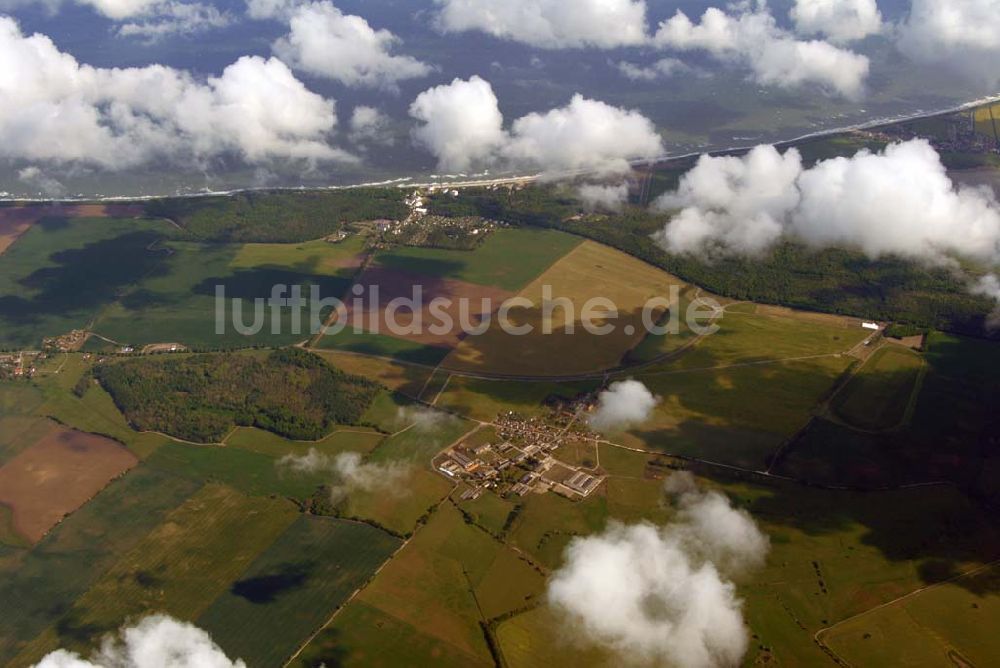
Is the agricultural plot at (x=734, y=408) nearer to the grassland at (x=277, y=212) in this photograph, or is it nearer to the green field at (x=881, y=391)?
the green field at (x=881, y=391)

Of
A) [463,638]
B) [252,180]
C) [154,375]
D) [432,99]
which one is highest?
[432,99]

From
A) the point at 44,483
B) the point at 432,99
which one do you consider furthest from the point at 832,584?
the point at 432,99

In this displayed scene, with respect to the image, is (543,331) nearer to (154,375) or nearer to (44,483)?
(154,375)

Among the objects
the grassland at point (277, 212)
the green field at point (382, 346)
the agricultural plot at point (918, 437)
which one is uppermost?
the grassland at point (277, 212)

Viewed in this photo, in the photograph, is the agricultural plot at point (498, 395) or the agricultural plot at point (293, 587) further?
the agricultural plot at point (498, 395)

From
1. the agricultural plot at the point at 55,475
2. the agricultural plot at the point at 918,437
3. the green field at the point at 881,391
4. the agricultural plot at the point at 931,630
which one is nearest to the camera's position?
the agricultural plot at the point at 931,630

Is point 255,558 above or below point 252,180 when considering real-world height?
below

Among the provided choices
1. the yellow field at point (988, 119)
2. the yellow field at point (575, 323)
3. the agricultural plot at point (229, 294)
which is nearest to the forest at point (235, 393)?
the agricultural plot at point (229, 294)
